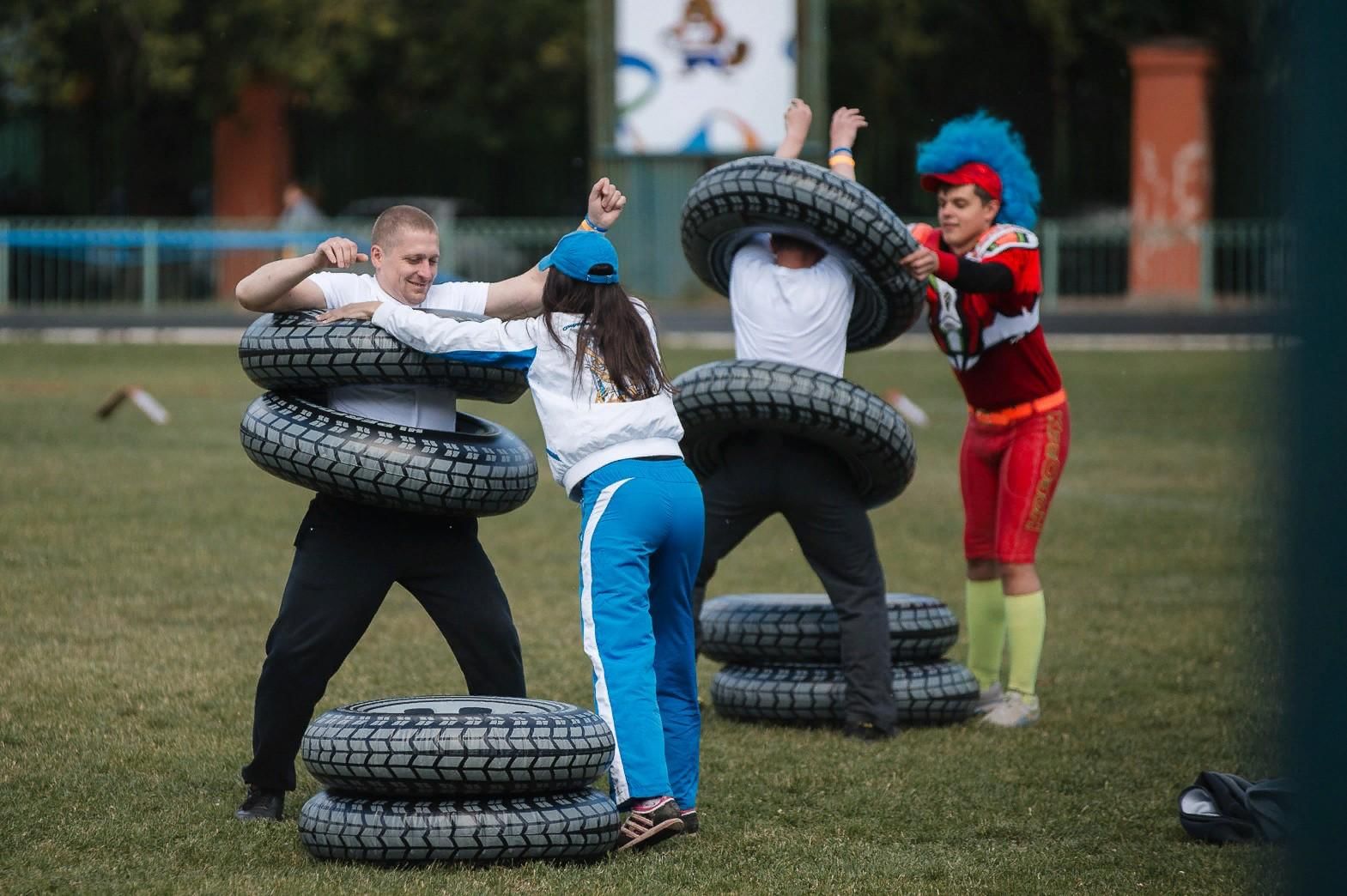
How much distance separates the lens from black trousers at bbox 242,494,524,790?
496 centimetres

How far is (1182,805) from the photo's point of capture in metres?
5.19

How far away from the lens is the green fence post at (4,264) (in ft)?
91.0

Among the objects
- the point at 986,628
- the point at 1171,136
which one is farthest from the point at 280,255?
the point at 986,628

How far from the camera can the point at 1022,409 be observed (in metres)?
6.78

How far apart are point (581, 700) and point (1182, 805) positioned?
256 centimetres

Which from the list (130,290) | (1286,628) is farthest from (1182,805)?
(130,290)

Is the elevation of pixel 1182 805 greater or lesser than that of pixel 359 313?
lesser

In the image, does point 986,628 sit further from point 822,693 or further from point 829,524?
point 829,524

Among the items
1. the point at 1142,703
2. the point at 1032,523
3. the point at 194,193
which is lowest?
the point at 1142,703

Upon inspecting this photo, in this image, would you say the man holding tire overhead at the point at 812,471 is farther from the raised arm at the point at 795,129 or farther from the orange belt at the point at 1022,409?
the orange belt at the point at 1022,409

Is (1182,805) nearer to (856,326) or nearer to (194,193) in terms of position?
(856,326)

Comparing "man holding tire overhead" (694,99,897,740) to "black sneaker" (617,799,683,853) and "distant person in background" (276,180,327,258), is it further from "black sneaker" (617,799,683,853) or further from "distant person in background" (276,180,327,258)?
"distant person in background" (276,180,327,258)

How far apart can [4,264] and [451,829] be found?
83.9 feet

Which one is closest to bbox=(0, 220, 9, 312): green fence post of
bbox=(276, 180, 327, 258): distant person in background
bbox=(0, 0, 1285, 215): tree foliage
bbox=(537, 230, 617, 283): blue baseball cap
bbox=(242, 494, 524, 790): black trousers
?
bbox=(276, 180, 327, 258): distant person in background
